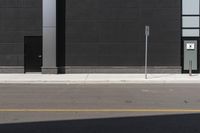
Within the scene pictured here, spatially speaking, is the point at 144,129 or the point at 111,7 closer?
the point at 144,129

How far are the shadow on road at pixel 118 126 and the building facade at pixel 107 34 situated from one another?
17.6m

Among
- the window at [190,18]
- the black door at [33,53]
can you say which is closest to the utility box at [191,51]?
the window at [190,18]

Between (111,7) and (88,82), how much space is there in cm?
685

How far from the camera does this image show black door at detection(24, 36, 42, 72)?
95.5ft

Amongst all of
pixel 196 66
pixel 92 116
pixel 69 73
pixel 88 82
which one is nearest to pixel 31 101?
pixel 92 116

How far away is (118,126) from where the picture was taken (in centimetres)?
1013

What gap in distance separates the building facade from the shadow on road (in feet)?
57.9

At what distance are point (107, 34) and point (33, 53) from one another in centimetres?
461

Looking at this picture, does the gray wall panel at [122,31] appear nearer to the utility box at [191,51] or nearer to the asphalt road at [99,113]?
the utility box at [191,51]

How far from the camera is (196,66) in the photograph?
2903cm

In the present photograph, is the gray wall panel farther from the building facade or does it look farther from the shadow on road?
the shadow on road

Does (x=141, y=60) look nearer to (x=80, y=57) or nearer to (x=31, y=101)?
(x=80, y=57)

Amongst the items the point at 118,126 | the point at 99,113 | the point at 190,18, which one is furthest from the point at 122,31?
the point at 118,126

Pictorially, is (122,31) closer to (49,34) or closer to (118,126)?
(49,34)
